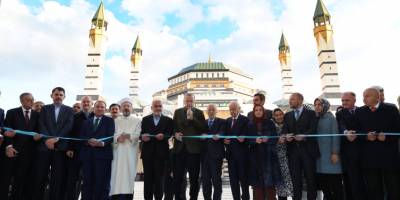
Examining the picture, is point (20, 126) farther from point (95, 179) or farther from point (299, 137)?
point (299, 137)

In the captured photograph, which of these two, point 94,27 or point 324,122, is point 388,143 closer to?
point 324,122

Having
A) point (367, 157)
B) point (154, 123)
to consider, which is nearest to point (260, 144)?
point (367, 157)

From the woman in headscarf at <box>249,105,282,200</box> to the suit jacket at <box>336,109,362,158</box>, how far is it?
3.04 ft

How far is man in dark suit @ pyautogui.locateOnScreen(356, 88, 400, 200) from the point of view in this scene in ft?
11.7

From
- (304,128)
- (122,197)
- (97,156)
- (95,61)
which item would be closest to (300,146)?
(304,128)

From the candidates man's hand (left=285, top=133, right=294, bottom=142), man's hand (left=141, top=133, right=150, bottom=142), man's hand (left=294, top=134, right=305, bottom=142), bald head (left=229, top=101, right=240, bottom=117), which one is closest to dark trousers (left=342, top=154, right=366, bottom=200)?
man's hand (left=294, top=134, right=305, bottom=142)

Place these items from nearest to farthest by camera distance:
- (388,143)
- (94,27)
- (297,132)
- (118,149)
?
(388,143), (297,132), (118,149), (94,27)

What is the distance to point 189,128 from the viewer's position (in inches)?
187

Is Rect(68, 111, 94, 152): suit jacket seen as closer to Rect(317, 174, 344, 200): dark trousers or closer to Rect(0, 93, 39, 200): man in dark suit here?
Rect(0, 93, 39, 200): man in dark suit

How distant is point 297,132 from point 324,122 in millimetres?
419

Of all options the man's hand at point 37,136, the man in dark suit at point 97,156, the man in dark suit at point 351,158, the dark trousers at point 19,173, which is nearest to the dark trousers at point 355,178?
the man in dark suit at point 351,158

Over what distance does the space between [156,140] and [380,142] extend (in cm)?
304

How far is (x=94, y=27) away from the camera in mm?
28891

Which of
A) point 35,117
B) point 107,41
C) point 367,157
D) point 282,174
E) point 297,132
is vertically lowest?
point 282,174
